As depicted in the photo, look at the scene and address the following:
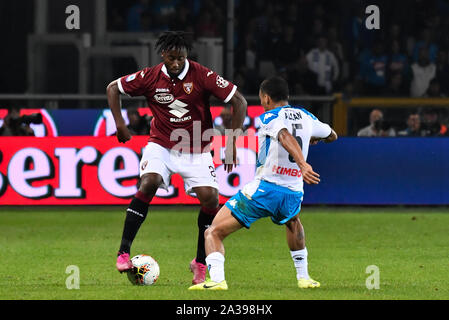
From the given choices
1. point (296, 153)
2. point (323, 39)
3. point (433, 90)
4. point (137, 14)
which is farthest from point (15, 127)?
point (296, 153)

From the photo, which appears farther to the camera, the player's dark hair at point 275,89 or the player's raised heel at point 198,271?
the player's raised heel at point 198,271

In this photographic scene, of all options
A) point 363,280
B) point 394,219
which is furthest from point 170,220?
point 363,280

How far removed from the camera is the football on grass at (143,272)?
28.2ft

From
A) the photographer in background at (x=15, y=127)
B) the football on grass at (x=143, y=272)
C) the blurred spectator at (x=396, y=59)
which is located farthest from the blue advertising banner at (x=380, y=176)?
the football on grass at (x=143, y=272)

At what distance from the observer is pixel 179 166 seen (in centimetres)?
905

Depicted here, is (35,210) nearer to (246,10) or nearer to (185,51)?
(246,10)

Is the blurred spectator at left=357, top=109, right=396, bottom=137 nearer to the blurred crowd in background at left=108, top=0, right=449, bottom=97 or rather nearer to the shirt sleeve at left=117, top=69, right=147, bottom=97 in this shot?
the blurred crowd in background at left=108, top=0, right=449, bottom=97

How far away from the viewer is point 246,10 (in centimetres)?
1800

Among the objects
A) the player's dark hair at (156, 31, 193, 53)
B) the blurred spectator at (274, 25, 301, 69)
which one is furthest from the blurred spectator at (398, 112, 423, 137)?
the player's dark hair at (156, 31, 193, 53)

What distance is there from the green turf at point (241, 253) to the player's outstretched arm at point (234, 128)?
97cm

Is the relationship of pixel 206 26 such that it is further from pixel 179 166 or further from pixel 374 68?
pixel 179 166

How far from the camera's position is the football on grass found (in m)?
8.59

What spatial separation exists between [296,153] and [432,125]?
899cm

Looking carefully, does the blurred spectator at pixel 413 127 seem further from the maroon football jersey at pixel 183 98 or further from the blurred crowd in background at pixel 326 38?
the maroon football jersey at pixel 183 98
